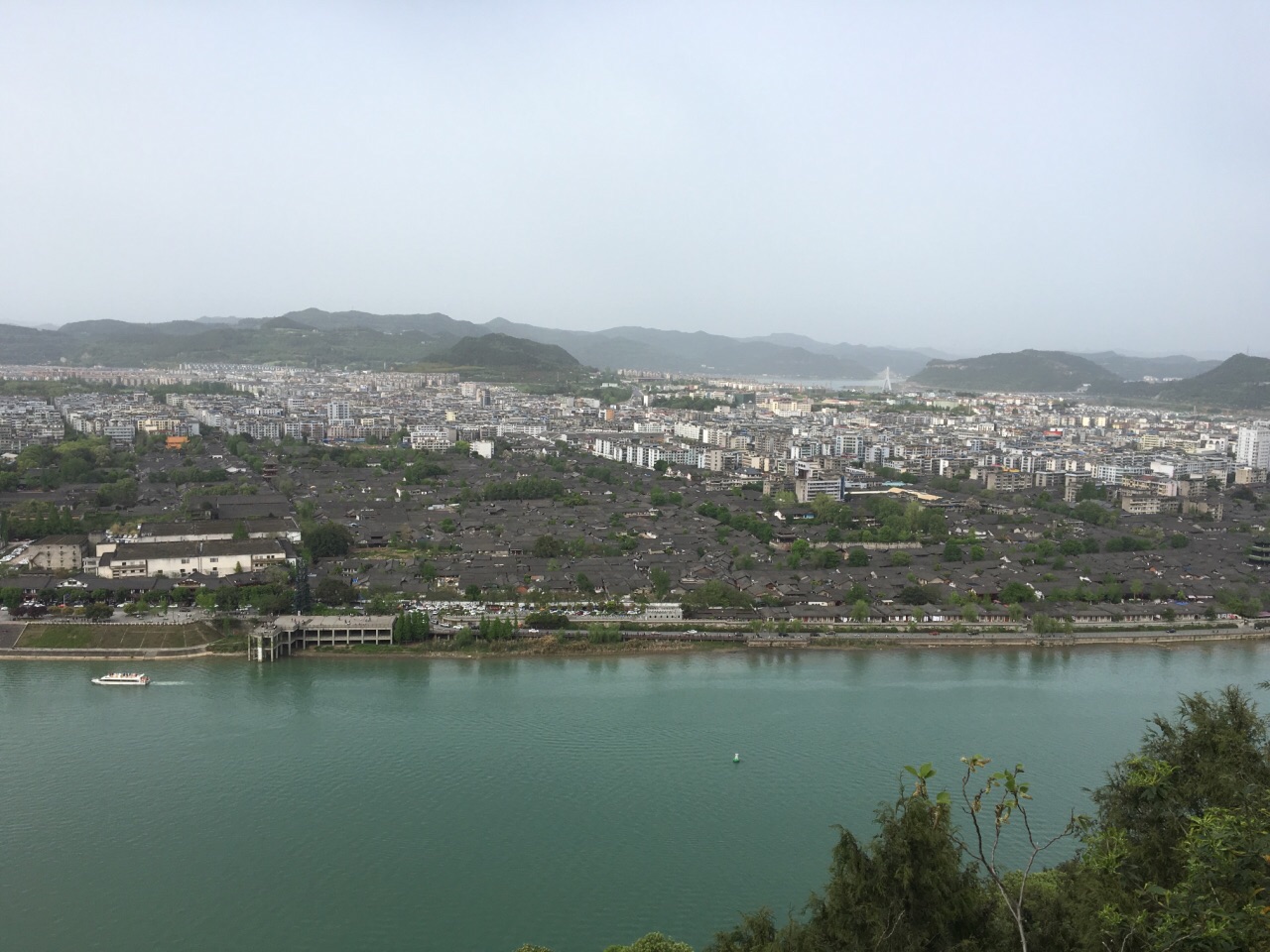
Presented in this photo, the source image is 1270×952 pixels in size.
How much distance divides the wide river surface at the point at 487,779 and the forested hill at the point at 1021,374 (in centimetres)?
3056

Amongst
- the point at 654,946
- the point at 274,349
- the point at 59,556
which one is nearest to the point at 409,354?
the point at 274,349

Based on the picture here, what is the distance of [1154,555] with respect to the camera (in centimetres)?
894

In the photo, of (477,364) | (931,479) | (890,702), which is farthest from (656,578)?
(477,364)

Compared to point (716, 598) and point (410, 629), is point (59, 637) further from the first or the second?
point (716, 598)

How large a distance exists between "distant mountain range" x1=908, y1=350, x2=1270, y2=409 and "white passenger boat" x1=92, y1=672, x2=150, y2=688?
87.9 feet

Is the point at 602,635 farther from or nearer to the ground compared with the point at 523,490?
nearer to the ground

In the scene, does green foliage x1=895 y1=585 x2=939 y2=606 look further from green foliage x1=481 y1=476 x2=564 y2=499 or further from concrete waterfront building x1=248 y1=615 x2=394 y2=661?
green foliage x1=481 y1=476 x2=564 y2=499

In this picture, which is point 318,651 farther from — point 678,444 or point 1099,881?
point 678,444

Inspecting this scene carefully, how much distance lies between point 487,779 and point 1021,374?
35.4m

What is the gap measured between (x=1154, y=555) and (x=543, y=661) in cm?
593

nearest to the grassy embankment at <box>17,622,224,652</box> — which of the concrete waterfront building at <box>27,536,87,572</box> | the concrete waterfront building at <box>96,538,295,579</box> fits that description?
the concrete waterfront building at <box>96,538,295,579</box>

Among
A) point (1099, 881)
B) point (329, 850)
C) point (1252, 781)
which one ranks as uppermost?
point (1252, 781)

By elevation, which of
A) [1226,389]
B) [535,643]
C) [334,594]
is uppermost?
[1226,389]

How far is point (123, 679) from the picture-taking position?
5582 mm
